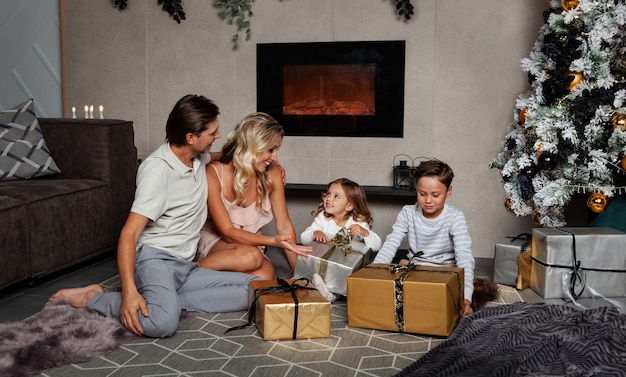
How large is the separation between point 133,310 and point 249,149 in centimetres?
97

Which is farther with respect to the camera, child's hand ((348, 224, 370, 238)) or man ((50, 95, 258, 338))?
child's hand ((348, 224, 370, 238))

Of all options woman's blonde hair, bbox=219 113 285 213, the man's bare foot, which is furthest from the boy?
the man's bare foot

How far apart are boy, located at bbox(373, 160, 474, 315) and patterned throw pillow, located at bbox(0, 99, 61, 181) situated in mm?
1984

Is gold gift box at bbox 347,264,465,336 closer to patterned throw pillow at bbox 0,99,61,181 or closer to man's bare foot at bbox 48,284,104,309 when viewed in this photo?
man's bare foot at bbox 48,284,104,309

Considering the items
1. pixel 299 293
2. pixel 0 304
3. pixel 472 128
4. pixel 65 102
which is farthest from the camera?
pixel 65 102

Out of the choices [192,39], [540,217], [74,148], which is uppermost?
[192,39]

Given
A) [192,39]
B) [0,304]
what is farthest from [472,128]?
[0,304]

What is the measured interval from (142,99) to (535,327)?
3.28 meters

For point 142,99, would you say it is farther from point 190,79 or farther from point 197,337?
point 197,337

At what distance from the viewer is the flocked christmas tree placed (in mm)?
3154

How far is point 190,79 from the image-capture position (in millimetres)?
4617

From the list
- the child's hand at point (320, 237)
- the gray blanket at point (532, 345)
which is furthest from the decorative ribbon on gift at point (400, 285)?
the child's hand at point (320, 237)

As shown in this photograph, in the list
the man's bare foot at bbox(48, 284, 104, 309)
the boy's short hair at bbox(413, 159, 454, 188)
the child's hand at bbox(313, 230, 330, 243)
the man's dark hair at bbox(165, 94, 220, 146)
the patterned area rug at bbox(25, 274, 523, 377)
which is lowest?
the patterned area rug at bbox(25, 274, 523, 377)

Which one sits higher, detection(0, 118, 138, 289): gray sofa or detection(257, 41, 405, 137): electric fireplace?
detection(257, 41, 405, 137): electric fireplace
